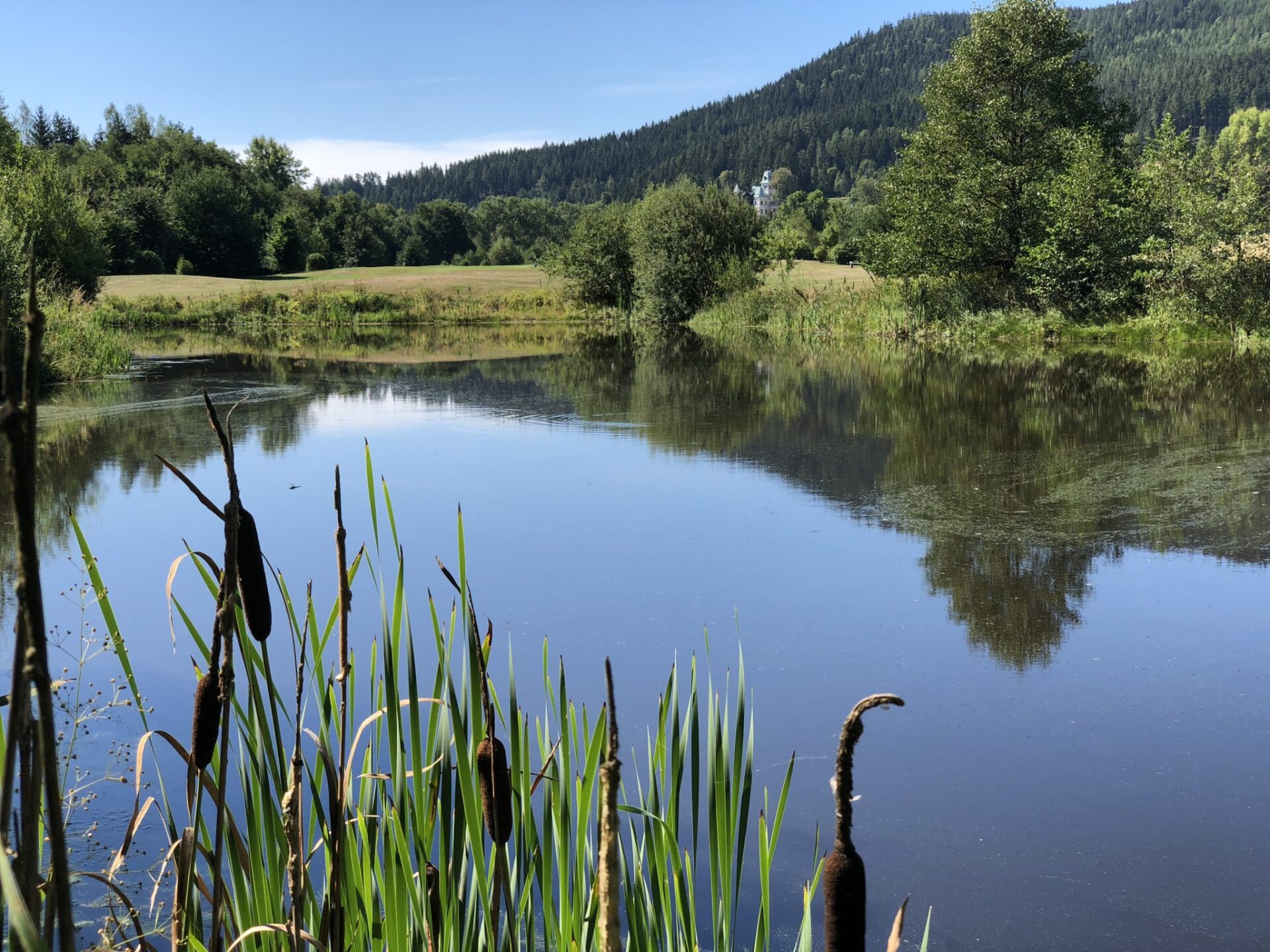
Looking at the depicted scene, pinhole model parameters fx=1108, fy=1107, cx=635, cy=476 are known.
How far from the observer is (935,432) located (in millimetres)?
10531

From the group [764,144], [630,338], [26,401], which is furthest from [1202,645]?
[764,144]

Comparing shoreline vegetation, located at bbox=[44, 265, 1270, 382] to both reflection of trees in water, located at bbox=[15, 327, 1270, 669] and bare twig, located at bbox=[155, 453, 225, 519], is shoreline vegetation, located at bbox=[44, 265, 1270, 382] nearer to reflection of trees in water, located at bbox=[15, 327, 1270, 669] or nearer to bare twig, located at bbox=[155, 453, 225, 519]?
reflection of trees in water, located at bbox=[15, 327, 1270, 669]

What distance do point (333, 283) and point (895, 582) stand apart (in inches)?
1834

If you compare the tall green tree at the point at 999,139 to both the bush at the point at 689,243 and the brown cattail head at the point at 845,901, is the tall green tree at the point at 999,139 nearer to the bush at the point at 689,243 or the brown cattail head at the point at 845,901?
the bush at the point at 689,243

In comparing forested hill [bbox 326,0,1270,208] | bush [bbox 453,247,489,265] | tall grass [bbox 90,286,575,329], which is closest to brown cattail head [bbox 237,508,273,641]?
tall grass [bbox 90,286,575,329]

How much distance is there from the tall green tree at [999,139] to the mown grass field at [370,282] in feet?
34.2

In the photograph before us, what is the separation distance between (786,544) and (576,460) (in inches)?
133

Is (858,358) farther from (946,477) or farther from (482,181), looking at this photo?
(482,181)

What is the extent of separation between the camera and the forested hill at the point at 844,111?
12119cm

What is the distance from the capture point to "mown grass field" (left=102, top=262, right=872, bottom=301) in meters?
42.9

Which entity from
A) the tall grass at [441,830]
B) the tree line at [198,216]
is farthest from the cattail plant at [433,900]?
the tree line at [198,216]

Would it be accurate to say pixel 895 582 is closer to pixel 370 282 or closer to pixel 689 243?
pixel 689 243

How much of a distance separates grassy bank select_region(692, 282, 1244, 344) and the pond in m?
8.50

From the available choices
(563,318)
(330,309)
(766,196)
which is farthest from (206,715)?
(766,196)
